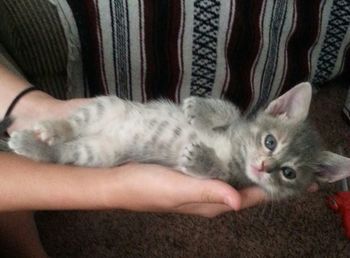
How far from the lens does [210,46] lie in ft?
5.74

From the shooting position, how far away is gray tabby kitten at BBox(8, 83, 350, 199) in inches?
46.5

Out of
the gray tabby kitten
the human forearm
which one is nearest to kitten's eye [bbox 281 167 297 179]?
the gray tabby kitten

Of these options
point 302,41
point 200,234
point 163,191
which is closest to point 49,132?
point 163,191

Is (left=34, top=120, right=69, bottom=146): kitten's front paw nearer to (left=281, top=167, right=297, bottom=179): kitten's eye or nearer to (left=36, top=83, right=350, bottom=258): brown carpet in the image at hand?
(left=281, top=167, right=297, bottom=179): kitten's eye

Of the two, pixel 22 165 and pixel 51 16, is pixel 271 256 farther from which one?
pixel 51 16

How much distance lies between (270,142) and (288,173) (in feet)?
0.29

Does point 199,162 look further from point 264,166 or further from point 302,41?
point 302,41

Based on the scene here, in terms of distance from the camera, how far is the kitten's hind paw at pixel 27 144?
1.16m

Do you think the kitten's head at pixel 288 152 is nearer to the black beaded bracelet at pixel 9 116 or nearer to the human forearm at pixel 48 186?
the human forearm at pixel 48 186

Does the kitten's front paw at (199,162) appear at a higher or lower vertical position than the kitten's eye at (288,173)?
higher

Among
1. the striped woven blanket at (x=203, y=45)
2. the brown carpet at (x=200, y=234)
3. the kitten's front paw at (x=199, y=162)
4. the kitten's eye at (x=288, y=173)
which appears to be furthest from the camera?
the brown carpet at (x=200, y=234)

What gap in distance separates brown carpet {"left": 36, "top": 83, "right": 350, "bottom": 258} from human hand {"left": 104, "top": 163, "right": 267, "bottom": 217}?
610 millimetres

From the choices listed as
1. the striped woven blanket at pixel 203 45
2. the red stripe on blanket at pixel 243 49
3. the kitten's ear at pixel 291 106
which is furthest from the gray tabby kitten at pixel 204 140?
the red stripe on blanket at pixel 243 49

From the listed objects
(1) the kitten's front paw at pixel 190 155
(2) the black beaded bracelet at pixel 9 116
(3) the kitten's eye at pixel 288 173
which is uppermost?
(1) the kitten's front paw at pixel 190 155
